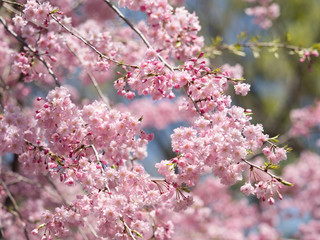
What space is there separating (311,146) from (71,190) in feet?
19.7

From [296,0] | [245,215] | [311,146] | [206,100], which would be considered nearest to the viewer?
[206,100]

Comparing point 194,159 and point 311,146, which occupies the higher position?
point 311,146

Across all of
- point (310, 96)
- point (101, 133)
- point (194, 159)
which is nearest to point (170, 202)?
point (194, 159)

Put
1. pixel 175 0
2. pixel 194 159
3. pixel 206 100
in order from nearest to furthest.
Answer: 1. pixel 194 159
2. pixel 206 100
3. pixel 175 0

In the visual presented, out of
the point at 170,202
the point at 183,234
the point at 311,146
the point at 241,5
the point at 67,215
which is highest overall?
the point at 241,5

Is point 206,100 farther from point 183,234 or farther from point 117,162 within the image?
point 183,234

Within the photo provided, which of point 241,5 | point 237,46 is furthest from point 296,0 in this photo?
point 237,46

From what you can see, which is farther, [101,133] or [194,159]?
[101,133]

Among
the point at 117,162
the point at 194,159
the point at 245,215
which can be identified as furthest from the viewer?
the point at 245,215

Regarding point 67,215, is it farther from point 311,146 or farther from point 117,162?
point 311,146

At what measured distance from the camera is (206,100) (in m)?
1.88

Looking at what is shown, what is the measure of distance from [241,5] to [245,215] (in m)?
5.31

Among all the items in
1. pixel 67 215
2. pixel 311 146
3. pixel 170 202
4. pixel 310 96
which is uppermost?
pixel 310 96

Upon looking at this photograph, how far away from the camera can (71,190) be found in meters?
4.95
